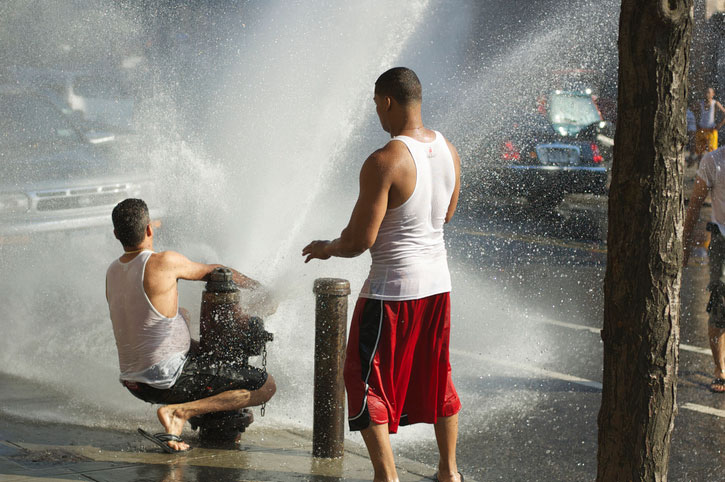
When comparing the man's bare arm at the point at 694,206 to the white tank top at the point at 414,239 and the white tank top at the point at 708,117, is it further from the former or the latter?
the white tank top at the point at 708,117

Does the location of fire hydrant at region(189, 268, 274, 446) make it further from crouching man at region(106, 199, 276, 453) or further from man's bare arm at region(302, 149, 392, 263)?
man's bare arm at region(302, 149, 392, 263)

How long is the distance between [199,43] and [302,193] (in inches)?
428

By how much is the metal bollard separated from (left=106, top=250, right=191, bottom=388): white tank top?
721 mm

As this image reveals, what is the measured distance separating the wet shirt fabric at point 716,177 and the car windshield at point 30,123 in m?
6.25

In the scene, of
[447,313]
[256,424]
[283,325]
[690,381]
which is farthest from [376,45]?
[447,313]

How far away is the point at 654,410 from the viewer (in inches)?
119

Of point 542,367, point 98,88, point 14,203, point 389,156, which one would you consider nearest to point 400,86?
point 389,156

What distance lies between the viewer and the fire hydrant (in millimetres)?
4715

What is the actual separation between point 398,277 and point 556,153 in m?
12.1

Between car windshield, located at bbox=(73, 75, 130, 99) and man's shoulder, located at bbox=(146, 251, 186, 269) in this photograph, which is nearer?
man's shoulder, located at bbox=(146, 251, 186, 269)

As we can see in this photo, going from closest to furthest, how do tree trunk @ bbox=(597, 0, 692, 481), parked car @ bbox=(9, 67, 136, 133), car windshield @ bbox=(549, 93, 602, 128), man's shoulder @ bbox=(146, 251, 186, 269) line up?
tree trunk @ bbox=(597, 0, 692, 481) → man's shoulder @ bbox=(146, 251, 186, 269) → parked car @ bbox=(9, 67, 136, 133) → car windshield @ bbox=(549, 93, 602, 128)

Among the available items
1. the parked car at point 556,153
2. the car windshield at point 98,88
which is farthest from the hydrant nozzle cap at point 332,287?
the parked car at point 556,153

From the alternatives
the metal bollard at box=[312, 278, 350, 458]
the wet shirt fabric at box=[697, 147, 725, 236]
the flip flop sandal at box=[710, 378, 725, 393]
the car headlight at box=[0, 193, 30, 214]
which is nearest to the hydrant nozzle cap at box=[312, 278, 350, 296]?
the metal bollard at box=[312, 278, 350, 458]

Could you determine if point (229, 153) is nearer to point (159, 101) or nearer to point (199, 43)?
point (159, 101)
